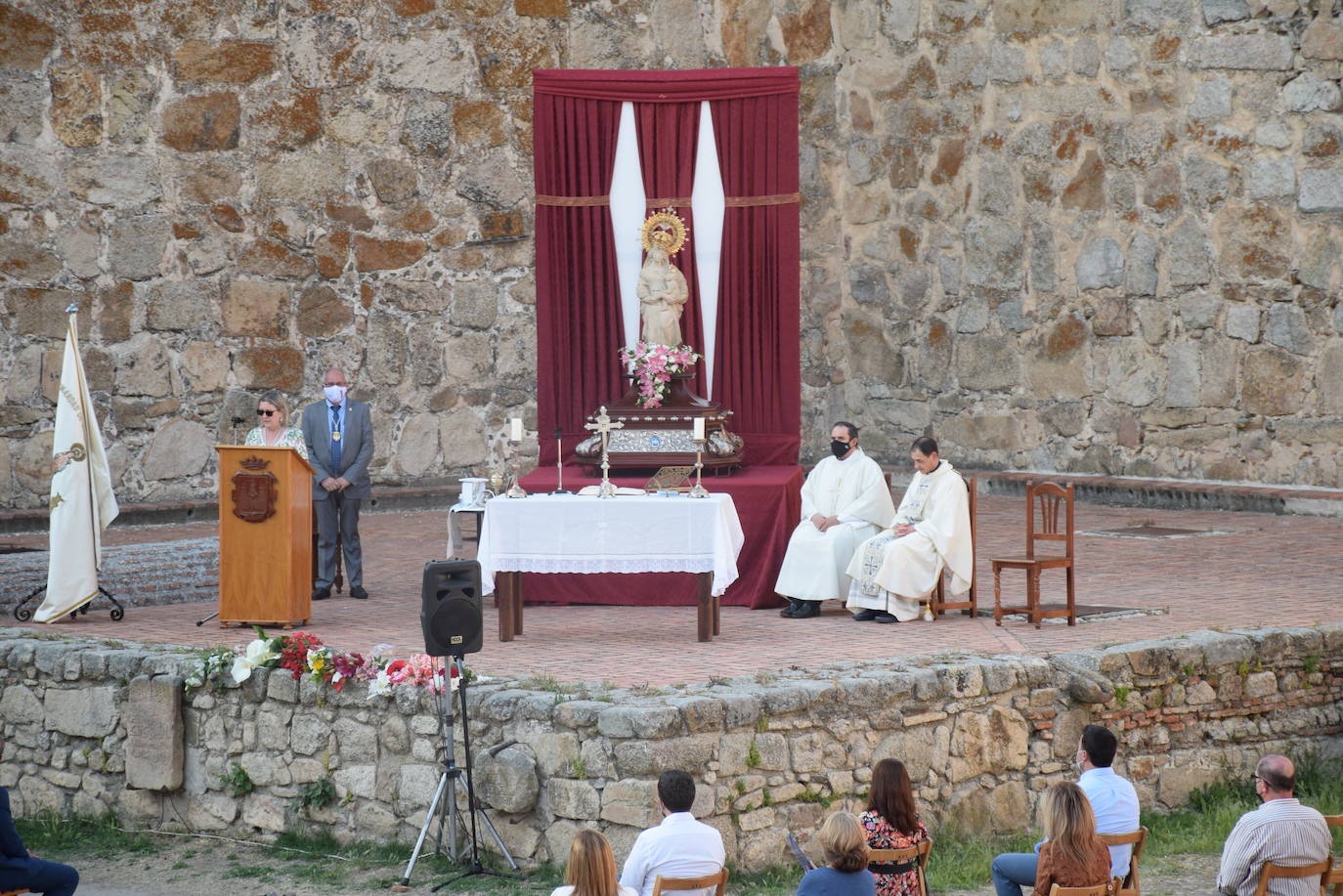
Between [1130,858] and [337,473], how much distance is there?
20.2 ft

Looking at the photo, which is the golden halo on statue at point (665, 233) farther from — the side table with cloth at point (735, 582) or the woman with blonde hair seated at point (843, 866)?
the woman with blonde hair seated at point (843, 866)

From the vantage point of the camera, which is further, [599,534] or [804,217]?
[804,217]

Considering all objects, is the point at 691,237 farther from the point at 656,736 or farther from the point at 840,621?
the point at 656,736

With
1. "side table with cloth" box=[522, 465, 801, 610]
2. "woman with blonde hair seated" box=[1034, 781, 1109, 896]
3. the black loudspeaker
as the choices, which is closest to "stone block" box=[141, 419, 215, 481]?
"side table with cloth" box=[522, 465, 801, 610]

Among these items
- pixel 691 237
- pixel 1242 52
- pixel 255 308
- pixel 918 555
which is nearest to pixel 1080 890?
pixel 918 555

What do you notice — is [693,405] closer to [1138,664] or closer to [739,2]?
[1138,664]

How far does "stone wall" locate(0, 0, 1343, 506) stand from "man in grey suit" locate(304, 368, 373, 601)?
426cm

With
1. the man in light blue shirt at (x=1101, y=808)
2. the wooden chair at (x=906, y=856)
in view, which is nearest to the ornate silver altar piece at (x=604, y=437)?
the man in light blue shirt at (x=1101, y=808)

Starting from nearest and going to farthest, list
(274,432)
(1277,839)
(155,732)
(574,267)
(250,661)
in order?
(1277,839) → (250,661) → (155,732) → (274,432) → (574,267)

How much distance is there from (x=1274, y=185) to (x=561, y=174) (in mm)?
5817

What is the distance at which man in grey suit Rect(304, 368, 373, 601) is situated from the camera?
420 inches

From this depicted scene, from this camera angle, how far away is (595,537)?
369 inches

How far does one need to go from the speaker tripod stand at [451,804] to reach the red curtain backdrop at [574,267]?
4.35 metres

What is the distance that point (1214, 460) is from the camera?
14070 millimetres
